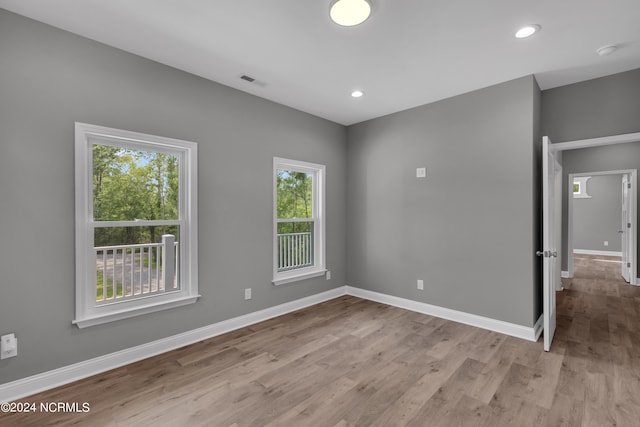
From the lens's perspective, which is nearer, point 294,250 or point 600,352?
point 600,352

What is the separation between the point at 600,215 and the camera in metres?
8.19

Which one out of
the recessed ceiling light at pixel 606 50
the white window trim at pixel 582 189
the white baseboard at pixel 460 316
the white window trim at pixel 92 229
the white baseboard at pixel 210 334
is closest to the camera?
the white baseboard at pixel 210 334

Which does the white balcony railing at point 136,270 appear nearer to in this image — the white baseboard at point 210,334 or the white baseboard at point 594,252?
the white baseboard at point 210,334

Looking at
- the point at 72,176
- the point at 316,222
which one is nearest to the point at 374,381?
the point at 316,222

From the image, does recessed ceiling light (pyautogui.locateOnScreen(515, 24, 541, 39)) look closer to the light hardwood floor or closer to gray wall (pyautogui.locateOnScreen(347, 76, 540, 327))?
gray wall (pyautogui.locateOnScreen(347, 76, 540, 327))

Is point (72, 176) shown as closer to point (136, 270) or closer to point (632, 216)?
point (136, 270)

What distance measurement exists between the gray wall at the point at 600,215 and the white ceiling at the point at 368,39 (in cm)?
715

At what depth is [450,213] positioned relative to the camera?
357cm

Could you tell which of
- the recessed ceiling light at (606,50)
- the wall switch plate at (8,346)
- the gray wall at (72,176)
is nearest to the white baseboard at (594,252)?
the recessed ceiling light at (606,50)

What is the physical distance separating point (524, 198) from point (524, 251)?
54cm

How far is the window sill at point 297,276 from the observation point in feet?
12.2

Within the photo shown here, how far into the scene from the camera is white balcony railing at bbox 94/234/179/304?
2.49 metres

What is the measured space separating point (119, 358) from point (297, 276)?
2049 millimetres

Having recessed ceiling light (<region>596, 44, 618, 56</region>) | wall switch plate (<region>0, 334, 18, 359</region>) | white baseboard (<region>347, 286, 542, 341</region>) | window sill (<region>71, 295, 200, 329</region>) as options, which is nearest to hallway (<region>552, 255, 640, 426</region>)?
white baseboard (<region>347, 286, 542, 341</region>)
